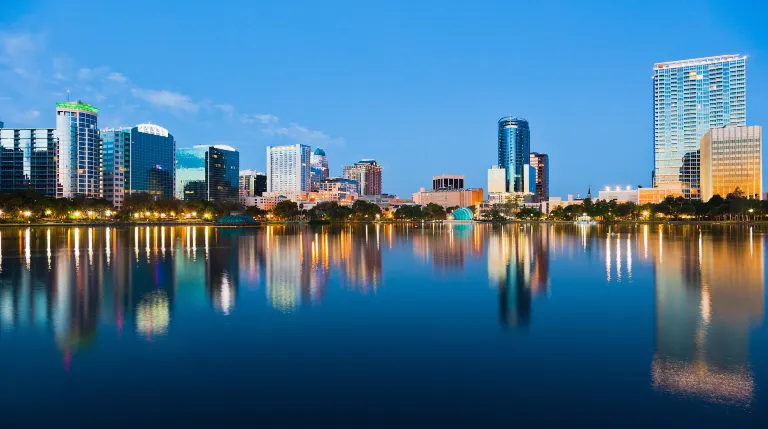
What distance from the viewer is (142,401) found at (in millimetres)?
8344

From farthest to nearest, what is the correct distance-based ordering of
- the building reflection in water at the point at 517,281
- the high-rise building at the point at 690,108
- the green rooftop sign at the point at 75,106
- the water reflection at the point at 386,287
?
the high-rise building at the point at 690,108, the green rooftop sign at the point at 75,106, the building reflection in water at the point at 517,281, the water reflection at the point at 386,287

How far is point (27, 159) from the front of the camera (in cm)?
17875

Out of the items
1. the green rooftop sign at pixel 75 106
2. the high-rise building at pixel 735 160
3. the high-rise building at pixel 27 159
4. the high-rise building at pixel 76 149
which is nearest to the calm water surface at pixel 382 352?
the high-rise building at pixel 735 160

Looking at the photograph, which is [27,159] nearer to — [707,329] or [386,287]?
[386,287]

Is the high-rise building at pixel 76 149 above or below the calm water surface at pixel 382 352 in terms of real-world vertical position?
above

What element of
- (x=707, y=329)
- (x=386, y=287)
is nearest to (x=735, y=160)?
(x=386, y=287)

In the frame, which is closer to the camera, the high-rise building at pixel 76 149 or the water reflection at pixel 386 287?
the water reflection at pixel 386 287

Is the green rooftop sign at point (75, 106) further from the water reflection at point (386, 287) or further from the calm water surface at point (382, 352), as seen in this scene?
the calm water surface at point (382, 352)

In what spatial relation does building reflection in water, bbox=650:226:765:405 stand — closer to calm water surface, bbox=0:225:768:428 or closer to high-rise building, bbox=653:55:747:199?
calm water surface, bbox=0:225:768:428

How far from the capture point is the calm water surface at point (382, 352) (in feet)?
26.0

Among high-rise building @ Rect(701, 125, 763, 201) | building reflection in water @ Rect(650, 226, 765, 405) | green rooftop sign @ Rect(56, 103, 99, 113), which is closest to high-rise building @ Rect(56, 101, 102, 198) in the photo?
green rooftop sign @ Rect(56, 103, 99, 113)

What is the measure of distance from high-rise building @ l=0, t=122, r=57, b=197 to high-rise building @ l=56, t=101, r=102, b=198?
11.8 feet

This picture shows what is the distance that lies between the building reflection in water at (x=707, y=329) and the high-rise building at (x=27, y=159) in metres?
205

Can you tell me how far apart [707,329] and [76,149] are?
8392 inches
